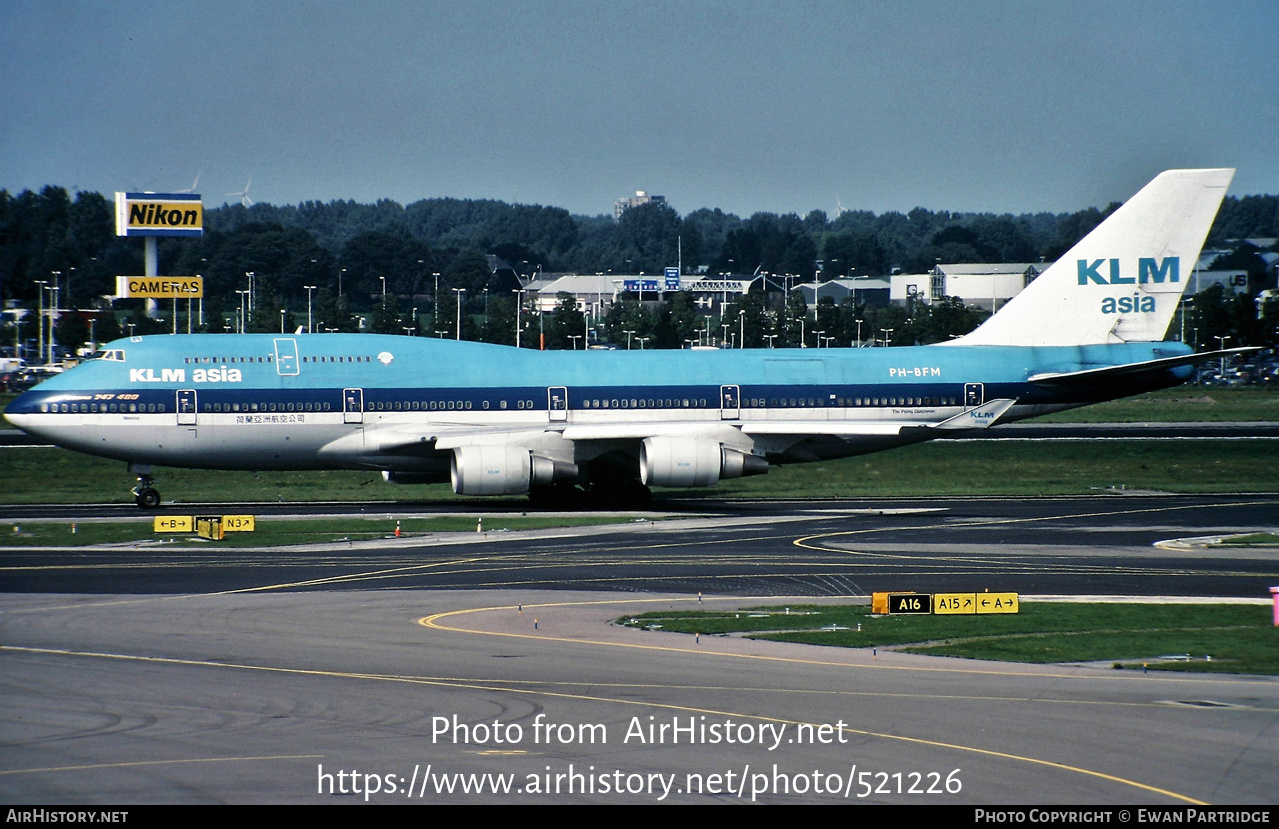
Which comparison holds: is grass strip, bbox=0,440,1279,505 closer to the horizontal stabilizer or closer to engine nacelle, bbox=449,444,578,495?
the horizontal stabilizer

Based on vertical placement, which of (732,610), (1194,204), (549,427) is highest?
(1194,204)

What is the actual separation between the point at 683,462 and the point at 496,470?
638 cm

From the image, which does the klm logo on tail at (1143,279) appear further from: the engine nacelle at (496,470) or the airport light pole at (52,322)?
the airport light pole at (52,322)

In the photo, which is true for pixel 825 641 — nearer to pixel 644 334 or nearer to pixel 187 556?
pixel 187 556

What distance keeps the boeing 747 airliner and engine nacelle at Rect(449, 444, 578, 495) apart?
0.07 metres

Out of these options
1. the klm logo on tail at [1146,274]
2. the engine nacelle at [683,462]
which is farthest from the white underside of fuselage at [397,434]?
the klm logo on tail at [1146,274]

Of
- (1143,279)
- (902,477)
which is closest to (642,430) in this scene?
Answer: (902,477)

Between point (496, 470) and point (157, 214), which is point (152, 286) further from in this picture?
point (496, 470)

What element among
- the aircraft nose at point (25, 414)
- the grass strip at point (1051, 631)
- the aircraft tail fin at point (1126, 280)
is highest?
the aircraft tail fin at point (1126, 280)

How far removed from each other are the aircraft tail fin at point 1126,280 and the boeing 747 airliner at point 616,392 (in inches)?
2.1

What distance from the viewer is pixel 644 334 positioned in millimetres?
139000

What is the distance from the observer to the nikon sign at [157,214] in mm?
144250

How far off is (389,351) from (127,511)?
34.8ft

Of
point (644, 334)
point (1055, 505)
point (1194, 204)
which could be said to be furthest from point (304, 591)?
point (644, 334)
